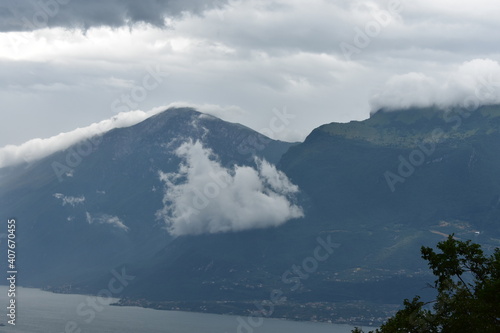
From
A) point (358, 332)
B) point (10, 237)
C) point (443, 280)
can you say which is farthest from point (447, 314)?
point (10, 237)

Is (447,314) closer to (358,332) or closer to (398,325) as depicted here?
(398,325)

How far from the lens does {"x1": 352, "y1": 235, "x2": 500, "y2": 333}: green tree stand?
53.8m

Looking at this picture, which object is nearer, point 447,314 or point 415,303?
point 447,314

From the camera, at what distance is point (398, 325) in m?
60.2

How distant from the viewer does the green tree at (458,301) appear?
176ft

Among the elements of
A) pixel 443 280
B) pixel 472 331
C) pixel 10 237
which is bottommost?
pixel 472 331

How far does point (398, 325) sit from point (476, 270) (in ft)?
24.1

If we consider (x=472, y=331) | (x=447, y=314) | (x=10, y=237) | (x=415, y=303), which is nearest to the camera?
(x=472, y=331)

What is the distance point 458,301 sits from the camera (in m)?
55.3

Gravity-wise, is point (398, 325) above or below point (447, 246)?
below

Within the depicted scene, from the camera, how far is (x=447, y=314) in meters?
56.9

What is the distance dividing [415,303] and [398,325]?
2778 millimetres

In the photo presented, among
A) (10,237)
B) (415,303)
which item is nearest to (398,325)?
(415,303)

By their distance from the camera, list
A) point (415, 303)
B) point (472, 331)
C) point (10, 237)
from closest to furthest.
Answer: point (472, 331) < point (415, 303) < point (10, 237)
